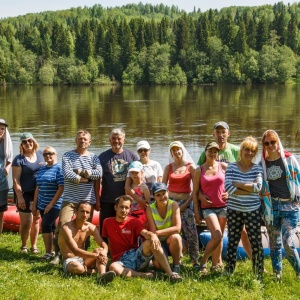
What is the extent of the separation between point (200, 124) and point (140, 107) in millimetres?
14832

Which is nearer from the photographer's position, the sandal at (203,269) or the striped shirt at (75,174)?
the sandal at (203,269)

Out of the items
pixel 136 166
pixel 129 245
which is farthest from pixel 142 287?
pixel 136 166

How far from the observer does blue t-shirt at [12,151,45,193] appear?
7945mm

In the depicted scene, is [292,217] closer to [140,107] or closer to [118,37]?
[140,107]

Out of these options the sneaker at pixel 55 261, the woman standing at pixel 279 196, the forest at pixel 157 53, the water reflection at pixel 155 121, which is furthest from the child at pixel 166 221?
the forest at pixel 157 53

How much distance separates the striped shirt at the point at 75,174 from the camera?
7.40m

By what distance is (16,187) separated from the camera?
7914mm

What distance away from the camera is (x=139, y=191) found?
7.48 m

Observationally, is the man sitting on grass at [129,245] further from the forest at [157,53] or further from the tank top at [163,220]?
the forest at [157,53]

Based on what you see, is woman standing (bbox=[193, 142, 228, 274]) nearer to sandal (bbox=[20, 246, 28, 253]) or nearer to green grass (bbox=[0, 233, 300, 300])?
green grass (bbox=[0, 233, 300, 300])

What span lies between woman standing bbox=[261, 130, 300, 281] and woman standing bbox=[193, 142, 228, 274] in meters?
0.75

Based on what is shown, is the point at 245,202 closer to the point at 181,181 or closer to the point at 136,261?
the point at 181,181

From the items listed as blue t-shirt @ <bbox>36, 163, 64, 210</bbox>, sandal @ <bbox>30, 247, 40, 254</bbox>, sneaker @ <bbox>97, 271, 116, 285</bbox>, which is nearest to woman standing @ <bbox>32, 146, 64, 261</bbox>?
blue t-shirt @ <bbox>36, 163, 64, 210</bbox>

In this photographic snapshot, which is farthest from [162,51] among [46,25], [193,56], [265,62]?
[46,25]
